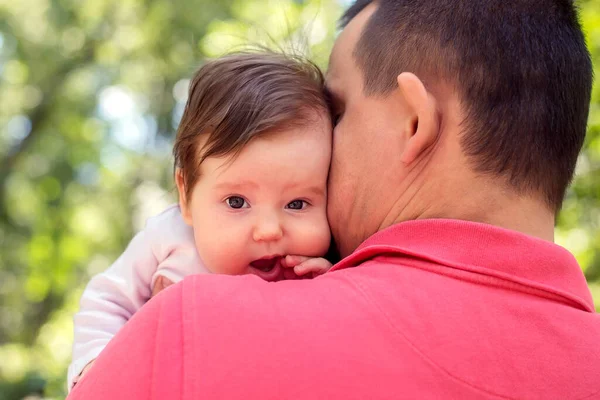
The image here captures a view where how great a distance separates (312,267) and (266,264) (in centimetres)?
14

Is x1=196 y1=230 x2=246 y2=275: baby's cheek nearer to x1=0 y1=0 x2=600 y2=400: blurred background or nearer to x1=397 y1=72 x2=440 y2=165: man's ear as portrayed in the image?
x1=397 y1=72 x2=440 y2=165: man's ear

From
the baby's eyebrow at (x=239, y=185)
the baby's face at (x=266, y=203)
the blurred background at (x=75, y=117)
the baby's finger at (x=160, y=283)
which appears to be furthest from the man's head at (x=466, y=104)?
the blurred background at (x=75, y=117)

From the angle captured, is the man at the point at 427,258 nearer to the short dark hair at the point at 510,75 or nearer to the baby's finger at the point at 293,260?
the short dark hair at the point at 510,75

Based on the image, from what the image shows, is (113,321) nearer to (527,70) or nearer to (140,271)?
(140,271)

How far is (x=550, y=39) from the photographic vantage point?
5.87 feet

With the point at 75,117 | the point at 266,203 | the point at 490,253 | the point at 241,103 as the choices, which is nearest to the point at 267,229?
the point at 266,203

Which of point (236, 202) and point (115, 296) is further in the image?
point (115, 296)

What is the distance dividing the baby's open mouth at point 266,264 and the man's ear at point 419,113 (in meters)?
0.50

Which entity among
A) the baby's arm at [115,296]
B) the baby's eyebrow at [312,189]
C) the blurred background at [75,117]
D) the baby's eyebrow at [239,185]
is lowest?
the blurred background at [75,117]

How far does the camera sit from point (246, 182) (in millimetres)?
1933

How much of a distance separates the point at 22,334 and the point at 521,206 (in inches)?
656

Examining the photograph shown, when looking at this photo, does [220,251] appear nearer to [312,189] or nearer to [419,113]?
[312,189]

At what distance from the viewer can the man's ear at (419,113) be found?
1.72 metres

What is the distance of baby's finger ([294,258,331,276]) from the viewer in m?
1.97
